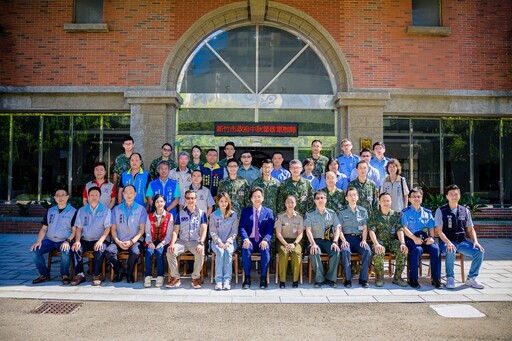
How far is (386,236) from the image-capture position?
623cm

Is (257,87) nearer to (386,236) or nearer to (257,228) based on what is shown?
(257,228)

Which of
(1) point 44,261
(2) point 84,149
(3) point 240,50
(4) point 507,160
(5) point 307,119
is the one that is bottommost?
(1) point 44,261

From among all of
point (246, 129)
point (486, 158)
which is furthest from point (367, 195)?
point (486, 158)

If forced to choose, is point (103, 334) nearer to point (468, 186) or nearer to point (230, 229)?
point (230, 229)

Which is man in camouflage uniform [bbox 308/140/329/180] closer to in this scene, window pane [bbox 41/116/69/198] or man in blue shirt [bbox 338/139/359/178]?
man in blue shirt [bbox 338/139/359/178]

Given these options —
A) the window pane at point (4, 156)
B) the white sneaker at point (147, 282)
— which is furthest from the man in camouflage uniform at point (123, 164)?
the window pane at point (4, 156)

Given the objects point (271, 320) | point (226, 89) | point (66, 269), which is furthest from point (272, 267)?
point (226, 89)

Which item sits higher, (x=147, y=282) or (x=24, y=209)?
A: (x=24, y=209)

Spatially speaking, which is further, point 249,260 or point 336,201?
point 336,201

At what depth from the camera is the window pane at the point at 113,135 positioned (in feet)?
37.1

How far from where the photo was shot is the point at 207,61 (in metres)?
11.3

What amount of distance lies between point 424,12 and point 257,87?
5301mm

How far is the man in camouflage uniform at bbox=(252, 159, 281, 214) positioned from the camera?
21.4 feet

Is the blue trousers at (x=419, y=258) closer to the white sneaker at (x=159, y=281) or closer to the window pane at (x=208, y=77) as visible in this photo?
the white sneaker at (x=159, y=281)
